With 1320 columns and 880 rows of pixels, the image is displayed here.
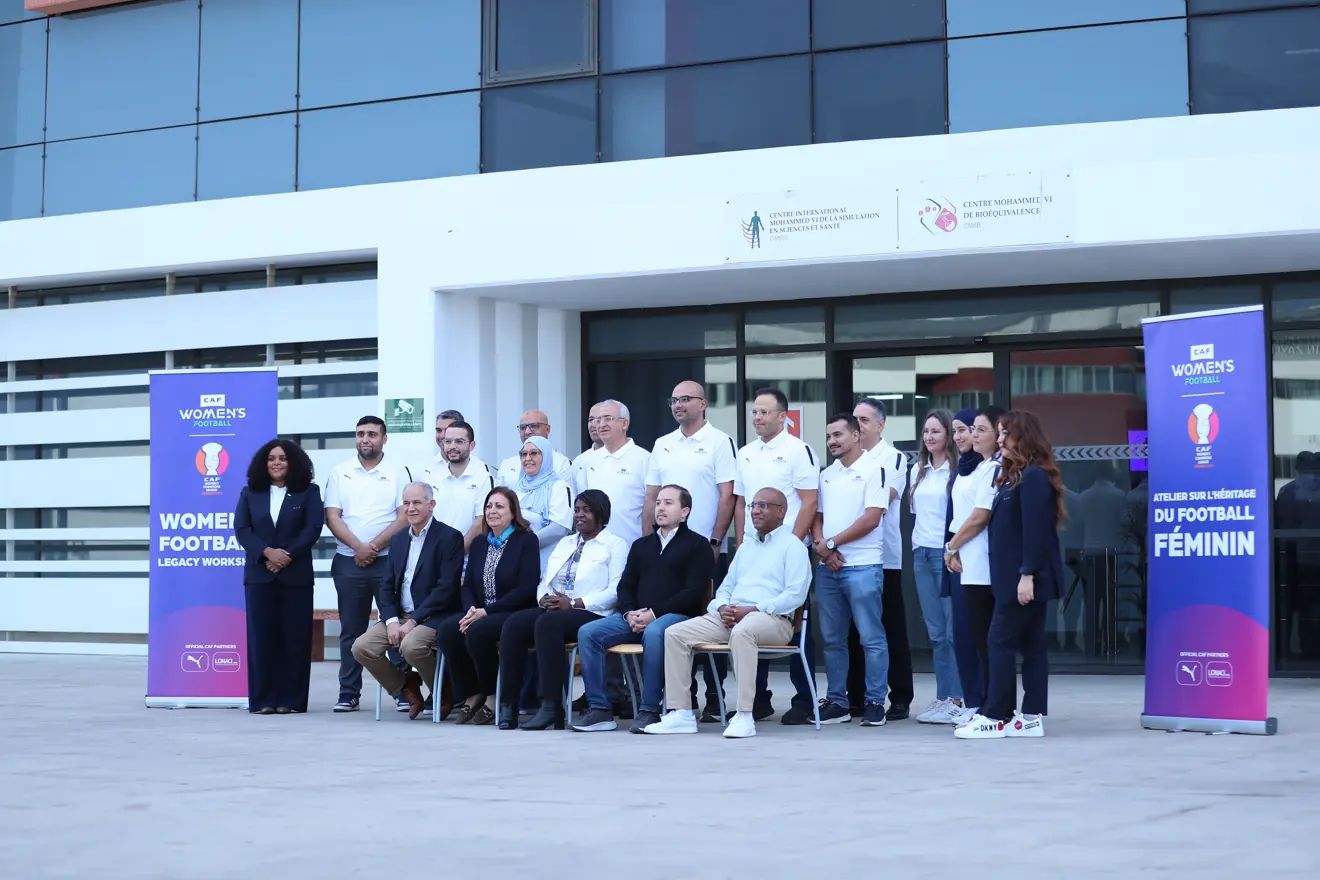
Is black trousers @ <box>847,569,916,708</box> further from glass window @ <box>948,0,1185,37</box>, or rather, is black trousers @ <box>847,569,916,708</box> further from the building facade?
glass window @ <box>948,0,1185,37</box>

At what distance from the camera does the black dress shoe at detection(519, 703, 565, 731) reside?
9141 mm

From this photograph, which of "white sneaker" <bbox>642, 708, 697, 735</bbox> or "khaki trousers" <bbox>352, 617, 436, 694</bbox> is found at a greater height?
"khaki trousers" <bbox>352, 617, 436, 694</bbox>

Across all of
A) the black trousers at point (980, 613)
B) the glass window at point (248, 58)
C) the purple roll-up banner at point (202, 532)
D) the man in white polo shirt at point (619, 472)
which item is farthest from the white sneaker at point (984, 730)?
the glass window at point (248, 58)

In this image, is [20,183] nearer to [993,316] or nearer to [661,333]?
[661,333]

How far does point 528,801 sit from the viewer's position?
614cm

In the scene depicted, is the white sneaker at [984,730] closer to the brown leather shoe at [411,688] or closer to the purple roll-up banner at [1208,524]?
the purple roll-up banner at [1208,524]

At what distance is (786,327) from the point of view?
43.3 ft

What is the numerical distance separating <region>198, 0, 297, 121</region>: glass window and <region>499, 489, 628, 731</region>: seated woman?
6680 mm

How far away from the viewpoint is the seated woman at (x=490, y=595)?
9.43 m

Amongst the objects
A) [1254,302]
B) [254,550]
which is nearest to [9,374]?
[254,550]

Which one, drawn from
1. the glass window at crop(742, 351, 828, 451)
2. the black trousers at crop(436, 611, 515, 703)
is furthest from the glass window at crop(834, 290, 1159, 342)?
the black trousers at crop(436, 611, 515, 703)

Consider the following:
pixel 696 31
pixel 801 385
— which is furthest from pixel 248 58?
pixel 801 385

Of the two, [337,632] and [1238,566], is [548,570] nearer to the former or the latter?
[1238,566]

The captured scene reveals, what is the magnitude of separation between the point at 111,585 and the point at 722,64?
718 centimetres
